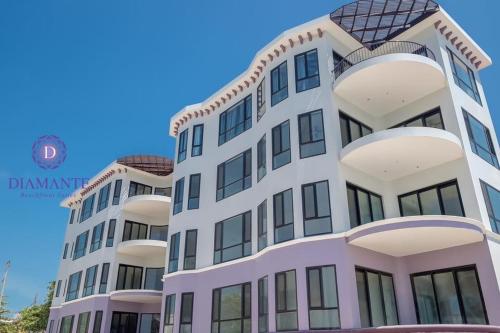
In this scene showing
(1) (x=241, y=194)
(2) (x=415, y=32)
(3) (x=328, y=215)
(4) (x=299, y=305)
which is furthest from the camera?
(1) (x=241, y=194)

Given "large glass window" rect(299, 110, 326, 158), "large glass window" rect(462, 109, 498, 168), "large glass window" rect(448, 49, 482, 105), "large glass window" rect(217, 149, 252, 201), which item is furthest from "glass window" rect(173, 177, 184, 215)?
"large glass window" rect(448, 49, 482, 105)

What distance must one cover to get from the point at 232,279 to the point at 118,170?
18118 mm

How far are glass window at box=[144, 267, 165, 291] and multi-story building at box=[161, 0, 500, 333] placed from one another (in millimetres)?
8063

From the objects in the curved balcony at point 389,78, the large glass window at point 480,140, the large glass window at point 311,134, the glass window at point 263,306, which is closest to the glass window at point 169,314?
the glass window at point 263,306

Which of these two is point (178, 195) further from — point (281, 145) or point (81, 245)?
point (81, 245)

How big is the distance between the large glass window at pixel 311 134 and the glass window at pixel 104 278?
794 inches

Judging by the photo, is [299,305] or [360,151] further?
[360,151]

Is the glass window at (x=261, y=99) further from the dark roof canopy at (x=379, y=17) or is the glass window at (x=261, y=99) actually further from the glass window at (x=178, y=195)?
the glass window at (x=178, y=195)

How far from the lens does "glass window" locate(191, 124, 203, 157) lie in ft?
83.6

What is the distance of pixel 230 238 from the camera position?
20750 mm

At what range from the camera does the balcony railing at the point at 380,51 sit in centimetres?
1861

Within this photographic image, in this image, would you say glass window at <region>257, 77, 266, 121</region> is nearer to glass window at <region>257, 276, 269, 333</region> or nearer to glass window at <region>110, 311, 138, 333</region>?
glass window at <region>257, 276, 269, 333</region>

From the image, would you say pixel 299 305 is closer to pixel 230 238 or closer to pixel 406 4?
pixel 230 238

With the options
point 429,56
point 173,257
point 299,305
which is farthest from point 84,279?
point 429,56
